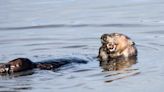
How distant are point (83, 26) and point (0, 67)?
5.01 metres

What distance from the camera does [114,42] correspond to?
10930 mm

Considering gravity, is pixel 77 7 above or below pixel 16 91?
above

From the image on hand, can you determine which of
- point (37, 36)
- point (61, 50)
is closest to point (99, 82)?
point (61, 50)

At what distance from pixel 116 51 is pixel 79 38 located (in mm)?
2092

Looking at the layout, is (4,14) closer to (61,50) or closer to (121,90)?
(61,50)

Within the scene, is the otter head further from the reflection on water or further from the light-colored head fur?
the reflection on water

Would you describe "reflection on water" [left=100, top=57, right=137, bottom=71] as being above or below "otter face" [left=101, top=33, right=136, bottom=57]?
below

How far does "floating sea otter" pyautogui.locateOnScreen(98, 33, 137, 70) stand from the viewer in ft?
35.4

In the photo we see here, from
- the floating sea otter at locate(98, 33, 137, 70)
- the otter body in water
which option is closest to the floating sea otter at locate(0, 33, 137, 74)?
the floating sea otter at locate(98, 33, 137, 70)

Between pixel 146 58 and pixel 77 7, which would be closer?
pixel 146 58

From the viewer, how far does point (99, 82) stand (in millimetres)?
9242

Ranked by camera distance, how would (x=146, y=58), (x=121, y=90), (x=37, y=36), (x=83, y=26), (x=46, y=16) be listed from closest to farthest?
(x=121, y=90), (x=146, y=58), (x=37, y=36), (x=83, y=26), (x=46, y=16)

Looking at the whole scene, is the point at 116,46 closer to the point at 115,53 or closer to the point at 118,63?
the point at 115,53

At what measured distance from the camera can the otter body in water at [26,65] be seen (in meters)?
9.43
